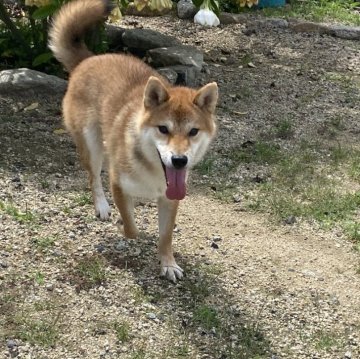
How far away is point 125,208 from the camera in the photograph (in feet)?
14.9

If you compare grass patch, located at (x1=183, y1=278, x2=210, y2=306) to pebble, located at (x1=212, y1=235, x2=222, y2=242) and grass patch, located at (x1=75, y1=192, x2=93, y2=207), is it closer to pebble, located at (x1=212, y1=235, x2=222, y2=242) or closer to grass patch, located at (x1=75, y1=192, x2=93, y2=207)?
pebble, located at (x1=212, y1=235, x2=222, y2=242)

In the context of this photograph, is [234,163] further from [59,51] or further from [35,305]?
[35,305]

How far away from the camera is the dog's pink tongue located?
4.04 metres

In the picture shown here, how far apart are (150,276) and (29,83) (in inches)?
124

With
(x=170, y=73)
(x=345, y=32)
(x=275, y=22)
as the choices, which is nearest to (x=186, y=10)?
(x=275, y=22)

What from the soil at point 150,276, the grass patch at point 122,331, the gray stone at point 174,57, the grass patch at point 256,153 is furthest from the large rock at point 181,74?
the grass patch at point 122,331

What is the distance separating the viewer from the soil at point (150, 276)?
385cm

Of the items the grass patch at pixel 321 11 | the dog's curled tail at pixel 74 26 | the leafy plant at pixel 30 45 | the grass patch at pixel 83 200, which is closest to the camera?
the grass patch at pixel 83 200

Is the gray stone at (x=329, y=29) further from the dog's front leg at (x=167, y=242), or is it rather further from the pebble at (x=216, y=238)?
the dog's front leg at (x=167, y=242)

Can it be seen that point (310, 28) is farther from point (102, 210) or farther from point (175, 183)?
point (175, 183)

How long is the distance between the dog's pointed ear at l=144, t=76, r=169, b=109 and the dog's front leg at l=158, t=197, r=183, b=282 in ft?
2.05

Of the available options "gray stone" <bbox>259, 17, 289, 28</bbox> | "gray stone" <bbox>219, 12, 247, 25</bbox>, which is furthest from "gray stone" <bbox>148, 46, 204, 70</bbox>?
"gray stone" <bbox>259, 17, 289, 28</bbox>

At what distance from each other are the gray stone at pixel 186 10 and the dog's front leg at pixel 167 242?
6.10 metres

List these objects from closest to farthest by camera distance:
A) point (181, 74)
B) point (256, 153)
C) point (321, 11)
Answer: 1. point (256, 153)
2. point (181, 74)
3. point (321, 11)
